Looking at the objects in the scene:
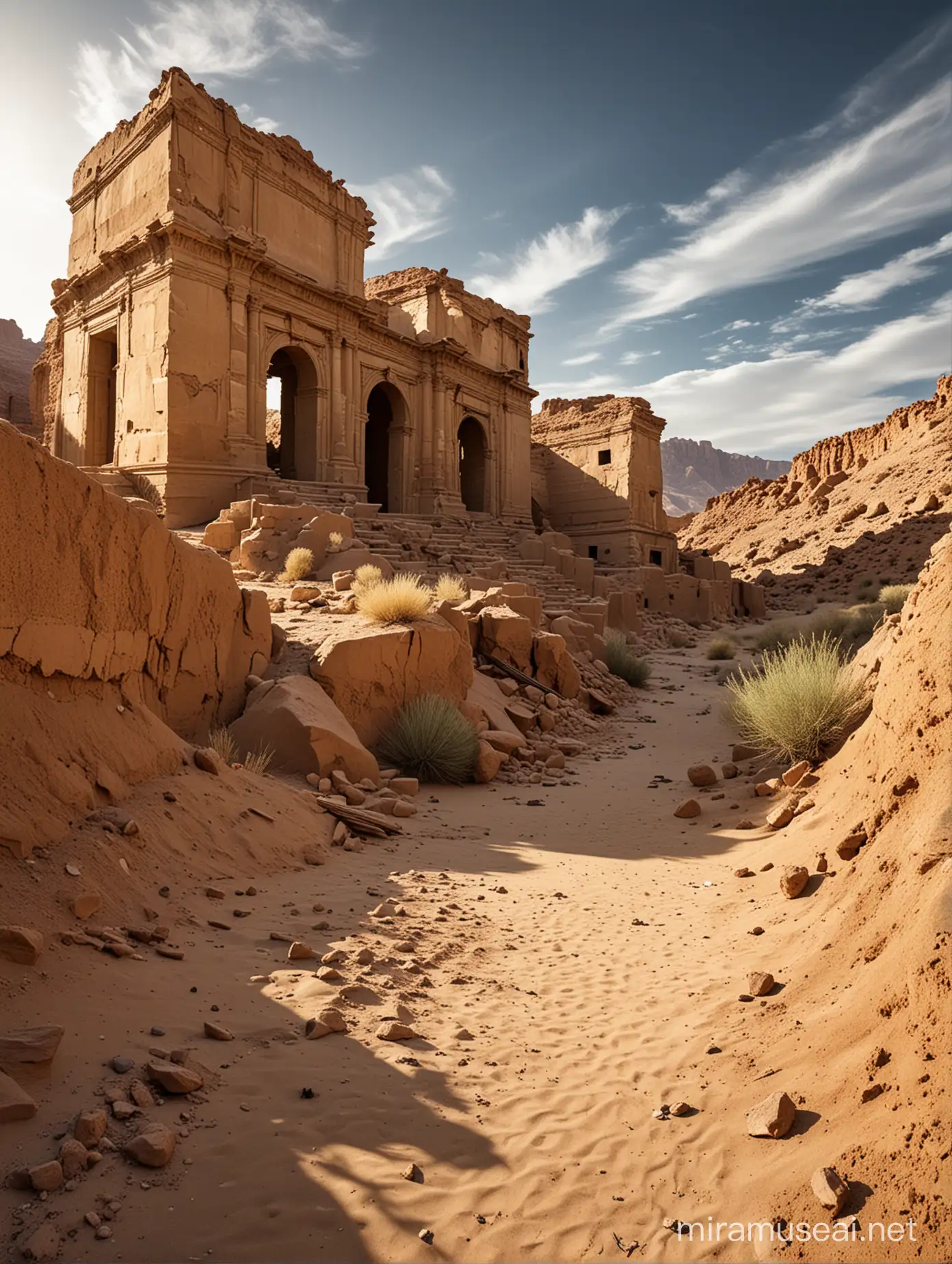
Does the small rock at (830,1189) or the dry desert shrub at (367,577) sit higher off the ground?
the dry desert shrub at (367,577)

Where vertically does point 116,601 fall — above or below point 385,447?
below

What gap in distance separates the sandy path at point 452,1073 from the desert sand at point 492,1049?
0.03ft

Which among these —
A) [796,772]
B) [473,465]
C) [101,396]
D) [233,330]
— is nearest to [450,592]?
[796,772]

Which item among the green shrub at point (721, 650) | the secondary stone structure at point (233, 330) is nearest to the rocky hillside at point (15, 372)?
the secondary stone structure at point (233, 330)

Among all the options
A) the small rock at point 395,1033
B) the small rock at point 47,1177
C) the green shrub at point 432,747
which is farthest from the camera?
the green shrub at point 432,747

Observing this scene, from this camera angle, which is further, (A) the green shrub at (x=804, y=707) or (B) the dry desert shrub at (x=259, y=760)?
(A) the green shrub at (x=804, y=707)

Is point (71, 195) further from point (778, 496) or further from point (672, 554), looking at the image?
point (778, 496)

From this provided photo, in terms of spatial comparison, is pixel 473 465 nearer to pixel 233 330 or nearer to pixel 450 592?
pixel 233 330

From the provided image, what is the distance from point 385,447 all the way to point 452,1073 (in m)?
23.9

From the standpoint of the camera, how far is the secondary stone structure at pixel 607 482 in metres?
28.0

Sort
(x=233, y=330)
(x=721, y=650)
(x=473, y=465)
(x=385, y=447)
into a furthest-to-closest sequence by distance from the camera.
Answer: (x=473, y=465), (x=385, y=447), (x=721, y=650), (x=233, y=330)

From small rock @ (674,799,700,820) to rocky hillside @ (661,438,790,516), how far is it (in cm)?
13107

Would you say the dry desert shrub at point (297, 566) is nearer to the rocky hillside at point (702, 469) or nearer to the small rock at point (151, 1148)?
the small rock at point (151, 1148)

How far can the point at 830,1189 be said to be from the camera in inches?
78.9
